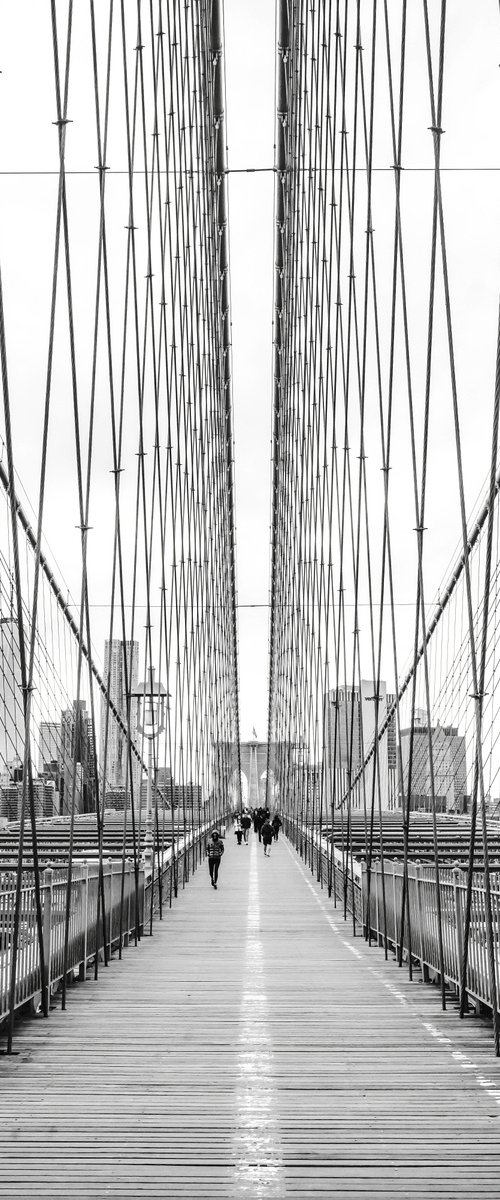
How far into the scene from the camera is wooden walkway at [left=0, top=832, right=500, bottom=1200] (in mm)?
4141

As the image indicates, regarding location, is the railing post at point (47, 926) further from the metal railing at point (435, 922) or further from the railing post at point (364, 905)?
the railing post at point (364, 905)

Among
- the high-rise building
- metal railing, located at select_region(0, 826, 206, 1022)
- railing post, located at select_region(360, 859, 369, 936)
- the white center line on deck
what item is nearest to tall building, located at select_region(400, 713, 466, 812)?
the high-rise building

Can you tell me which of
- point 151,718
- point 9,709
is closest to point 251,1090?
point 151,718

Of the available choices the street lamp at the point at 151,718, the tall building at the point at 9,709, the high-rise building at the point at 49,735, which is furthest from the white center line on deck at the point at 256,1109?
the high-rise building at the point at 49,735

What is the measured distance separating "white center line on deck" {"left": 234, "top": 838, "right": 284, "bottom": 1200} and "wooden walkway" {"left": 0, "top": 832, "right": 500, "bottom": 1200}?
0.03ft

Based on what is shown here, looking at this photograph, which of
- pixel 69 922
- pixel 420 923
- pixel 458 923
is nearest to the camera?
pixel 458 923

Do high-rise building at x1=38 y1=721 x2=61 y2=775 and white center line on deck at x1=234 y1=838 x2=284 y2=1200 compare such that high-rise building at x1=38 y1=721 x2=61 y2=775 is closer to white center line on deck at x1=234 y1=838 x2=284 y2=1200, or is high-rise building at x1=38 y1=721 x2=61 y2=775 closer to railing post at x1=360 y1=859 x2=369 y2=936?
railing post at x1=360 y1=859 x2=369 y2=936

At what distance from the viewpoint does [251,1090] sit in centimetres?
542

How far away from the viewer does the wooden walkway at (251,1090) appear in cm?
Answer: 414

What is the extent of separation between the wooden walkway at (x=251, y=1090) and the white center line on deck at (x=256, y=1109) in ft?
0.03

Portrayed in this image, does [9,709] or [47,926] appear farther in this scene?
[9,709]

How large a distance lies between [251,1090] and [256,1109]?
365 millimetres

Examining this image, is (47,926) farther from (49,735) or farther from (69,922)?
(49,735)

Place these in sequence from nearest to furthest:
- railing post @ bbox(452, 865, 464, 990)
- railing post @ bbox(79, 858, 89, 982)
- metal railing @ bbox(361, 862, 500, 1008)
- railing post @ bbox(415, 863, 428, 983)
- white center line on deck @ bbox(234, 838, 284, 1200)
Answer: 1. white center line on deck @ bbox(234, 838, 284, 1200)
2. metal railing @ bbox(361, 862, 500, 1008)
3. railing post @ bbox(452, 865, 464, 990)
4. railing post @ bbox(415, 863, 428, 983)
5. railing post @ bbox(79, 858, 89, 982)
